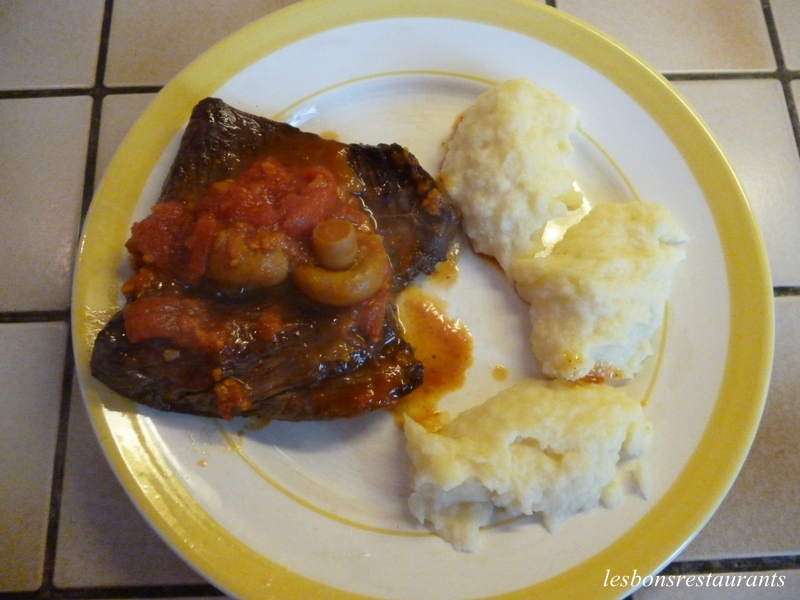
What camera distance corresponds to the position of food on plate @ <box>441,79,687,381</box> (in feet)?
10.4

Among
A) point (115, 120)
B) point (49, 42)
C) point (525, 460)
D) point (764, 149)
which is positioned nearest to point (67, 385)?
point (115, 120)

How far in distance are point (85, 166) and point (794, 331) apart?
5.05m

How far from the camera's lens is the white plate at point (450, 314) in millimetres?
2906

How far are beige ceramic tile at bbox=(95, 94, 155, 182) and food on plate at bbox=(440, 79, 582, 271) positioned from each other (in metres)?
2.32

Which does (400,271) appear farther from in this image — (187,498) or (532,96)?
(187,498)

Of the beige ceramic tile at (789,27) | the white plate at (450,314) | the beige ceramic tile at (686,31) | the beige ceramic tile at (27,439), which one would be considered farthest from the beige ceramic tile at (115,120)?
the beige ceramic tile at (789,27)

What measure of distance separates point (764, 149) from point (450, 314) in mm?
2798

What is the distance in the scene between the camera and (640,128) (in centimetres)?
370

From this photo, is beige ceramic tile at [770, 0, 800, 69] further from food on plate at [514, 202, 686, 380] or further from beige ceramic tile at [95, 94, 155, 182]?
beige ceramic tile at [95, 94, 155, 182]

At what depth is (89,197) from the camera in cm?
390

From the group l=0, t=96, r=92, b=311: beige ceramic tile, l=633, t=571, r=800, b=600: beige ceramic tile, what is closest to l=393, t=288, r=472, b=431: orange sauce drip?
l=633, t=571, r=800, b=600: beige ceramic tile

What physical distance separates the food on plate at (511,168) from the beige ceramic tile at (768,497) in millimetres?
1891

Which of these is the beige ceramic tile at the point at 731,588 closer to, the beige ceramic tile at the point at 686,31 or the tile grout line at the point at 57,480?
the tile grout line at the point at 57,480

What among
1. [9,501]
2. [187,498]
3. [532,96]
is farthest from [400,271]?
[9,501]
